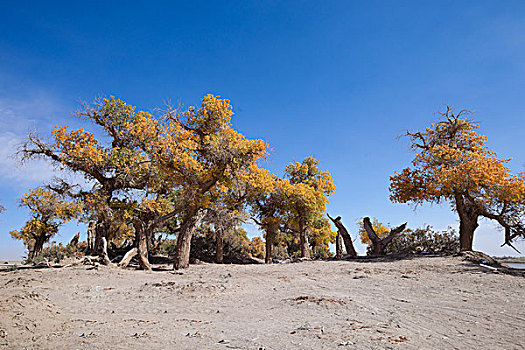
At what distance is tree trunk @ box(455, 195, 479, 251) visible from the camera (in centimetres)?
1504

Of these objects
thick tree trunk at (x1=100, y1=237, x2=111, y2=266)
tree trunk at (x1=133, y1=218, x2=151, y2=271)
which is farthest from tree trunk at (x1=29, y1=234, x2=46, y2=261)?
tree trunk at (x1=133, y1=218, x2=151, y2=271)

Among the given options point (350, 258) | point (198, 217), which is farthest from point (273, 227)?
point (198, 217)

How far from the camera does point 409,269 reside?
11.0 meters

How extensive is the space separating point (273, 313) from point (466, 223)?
13.4 metres

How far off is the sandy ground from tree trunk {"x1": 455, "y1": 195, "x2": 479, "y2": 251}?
19.3 feet

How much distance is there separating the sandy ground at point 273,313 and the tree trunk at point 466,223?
5869 millimetres

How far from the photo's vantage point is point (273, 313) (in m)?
5.68

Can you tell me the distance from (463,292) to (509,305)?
4.35ft

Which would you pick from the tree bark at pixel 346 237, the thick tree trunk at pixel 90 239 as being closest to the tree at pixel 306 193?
the tree bark at pixel 346 237

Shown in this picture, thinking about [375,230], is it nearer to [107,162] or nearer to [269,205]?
[269,205]

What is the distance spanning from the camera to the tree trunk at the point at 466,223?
15.0 meters

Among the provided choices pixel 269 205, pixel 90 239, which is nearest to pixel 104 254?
pixel 90 239

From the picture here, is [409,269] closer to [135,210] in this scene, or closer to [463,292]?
[463,292]

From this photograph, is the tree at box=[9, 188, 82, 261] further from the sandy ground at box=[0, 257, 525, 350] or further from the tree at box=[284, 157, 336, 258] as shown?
the tree at box=[284, 157, 336, 258]
